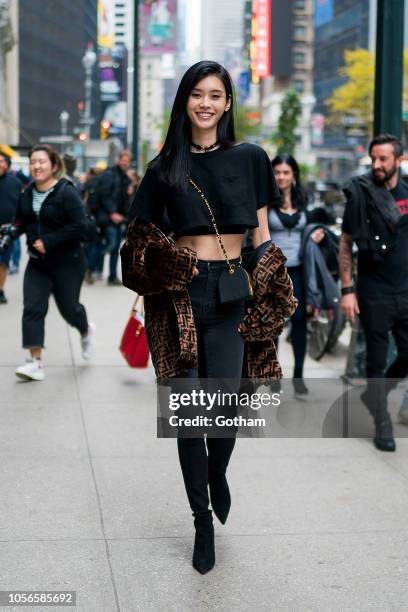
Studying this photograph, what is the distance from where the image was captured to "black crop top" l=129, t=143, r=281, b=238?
4176 millimetres

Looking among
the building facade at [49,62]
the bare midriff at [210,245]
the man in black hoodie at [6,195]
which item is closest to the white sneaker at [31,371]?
the bare midriff at [210,245]

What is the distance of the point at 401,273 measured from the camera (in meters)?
6.32

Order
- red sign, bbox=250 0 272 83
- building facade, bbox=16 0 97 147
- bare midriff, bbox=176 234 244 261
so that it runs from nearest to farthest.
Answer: bare midriff, bbox=176 234 244 261, building facade, bbox=16 0 97 147, red sign, bbox=250 0 272 83

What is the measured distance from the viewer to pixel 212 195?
4199 millimetres

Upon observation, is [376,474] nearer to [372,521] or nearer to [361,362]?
[372,521]

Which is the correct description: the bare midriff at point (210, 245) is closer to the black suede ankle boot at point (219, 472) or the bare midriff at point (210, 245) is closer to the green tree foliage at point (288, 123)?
the black suede ankle boot at point (219, 472)

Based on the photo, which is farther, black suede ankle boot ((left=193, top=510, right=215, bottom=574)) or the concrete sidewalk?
black suede ankle boot ((left=193, top=510, right=215, bottom=574))

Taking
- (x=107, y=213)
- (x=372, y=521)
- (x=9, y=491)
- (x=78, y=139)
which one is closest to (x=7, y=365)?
(x=9, y=491)

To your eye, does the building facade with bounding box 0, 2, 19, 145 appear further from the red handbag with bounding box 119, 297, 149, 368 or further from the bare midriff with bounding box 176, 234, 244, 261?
the bare midriff with bounding box 176, 234, 244, 261

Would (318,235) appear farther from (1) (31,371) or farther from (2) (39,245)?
(1) (31,371)

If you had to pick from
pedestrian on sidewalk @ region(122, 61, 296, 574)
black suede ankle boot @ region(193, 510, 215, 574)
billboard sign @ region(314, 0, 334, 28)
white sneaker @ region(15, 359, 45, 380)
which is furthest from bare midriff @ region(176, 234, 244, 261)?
billboard sign @ region(314, 0, 334, 28)

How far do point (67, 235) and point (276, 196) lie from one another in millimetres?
4001

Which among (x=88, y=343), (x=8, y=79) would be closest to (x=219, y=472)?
(x=88, y=343)

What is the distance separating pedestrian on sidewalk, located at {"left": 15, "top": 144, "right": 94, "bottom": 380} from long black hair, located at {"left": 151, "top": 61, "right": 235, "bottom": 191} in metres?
3.95
